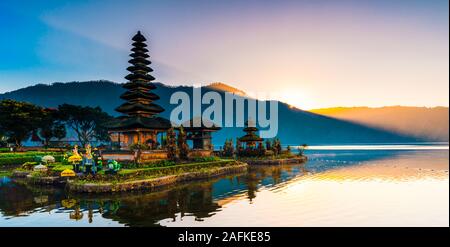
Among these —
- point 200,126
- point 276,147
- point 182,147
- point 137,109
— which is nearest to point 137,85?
point 137,109

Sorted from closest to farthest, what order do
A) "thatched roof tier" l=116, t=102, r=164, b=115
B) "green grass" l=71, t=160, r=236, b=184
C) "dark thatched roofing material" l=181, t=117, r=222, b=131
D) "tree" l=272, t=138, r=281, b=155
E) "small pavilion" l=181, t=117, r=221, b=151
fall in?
"green grass" l=71, t=160, r=236, b=184, "thatched roof tier" l=116, t=102, r=164, b=115, "dark thatched roofing material" l=181, t=117, r=222, b=131, "small pavilion" l=181, t=117, r=221, b=151, "tree" l=272, t=138, r=281, b=155

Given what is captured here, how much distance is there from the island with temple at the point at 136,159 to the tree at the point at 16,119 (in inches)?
551

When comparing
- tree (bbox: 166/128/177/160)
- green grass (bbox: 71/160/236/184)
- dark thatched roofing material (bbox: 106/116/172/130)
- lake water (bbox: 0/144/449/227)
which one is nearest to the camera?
lake water (bbox: 0/144/449/227)

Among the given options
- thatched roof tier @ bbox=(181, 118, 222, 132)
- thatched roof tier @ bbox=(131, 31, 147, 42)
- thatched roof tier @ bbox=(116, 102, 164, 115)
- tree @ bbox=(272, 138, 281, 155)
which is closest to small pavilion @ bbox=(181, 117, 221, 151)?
thatched roof tier @ bbox=(181, 118, 222, 132)

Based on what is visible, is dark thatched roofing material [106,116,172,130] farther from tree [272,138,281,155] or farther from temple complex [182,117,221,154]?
tree [272,138,281,155]

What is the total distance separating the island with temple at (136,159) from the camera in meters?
29.0

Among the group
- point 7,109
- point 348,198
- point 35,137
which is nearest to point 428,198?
point 348,198

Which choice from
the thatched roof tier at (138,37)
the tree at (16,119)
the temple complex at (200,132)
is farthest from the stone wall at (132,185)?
the tree at (16,119)

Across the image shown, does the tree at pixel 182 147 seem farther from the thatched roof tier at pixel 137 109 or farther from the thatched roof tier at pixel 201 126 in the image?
the thatched roof tier at pixel 201 126

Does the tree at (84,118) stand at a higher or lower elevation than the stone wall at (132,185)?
higher

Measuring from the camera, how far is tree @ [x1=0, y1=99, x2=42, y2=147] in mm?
55781
